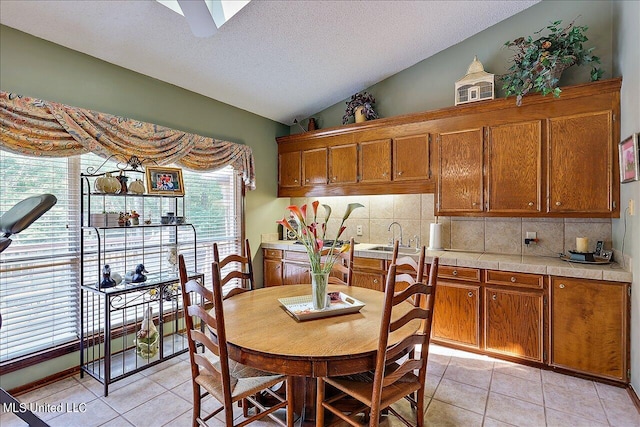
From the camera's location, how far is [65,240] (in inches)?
103

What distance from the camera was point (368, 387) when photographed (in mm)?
1669

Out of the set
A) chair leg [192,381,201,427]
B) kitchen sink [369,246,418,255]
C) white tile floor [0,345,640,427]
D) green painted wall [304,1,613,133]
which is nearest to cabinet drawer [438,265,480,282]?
kitchen sink [369,246,418,255]

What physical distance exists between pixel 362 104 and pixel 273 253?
7.10 feet

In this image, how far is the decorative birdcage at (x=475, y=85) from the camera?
10.1 feet

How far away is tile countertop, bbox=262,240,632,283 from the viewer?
2.42 m

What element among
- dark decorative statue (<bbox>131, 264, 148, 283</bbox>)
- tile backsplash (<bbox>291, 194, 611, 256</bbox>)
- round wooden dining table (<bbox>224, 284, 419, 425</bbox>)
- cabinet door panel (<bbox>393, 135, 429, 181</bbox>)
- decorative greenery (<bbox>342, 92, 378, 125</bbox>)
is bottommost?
round wooden dining table (<bbox>224, 284, 419, 425</bbox>)

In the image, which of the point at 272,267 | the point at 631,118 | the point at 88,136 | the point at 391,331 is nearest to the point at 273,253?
the point at 272,267

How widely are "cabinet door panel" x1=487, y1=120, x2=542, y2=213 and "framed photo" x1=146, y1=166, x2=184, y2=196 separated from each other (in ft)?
9.40

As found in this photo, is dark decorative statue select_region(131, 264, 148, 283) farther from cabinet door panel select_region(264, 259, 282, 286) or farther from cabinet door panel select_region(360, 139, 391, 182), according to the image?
cabinet door panel select_region(360, 139, 391, 182)

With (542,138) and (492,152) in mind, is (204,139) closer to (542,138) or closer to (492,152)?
(492,152)

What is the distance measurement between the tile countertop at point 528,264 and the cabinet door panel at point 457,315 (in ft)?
0.77

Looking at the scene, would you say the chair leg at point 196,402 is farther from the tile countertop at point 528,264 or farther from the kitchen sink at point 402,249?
the kitchen sink at point 402,249

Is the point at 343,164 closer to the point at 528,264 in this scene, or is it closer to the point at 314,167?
the point at 314,167

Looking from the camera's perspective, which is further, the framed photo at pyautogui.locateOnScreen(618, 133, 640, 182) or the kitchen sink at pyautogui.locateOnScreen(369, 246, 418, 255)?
the kitchen sink at pyautogui.locateOnScreen(369, 246, 418, 255)
